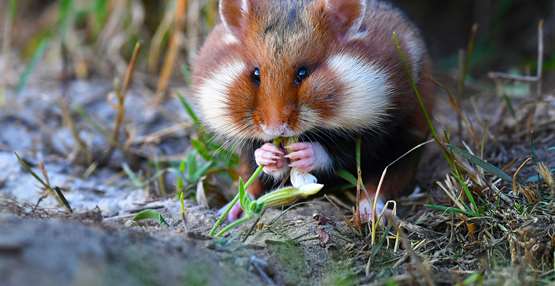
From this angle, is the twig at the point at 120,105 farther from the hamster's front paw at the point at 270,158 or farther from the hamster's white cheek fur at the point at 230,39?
the hamster's front paw at the point at 270,158

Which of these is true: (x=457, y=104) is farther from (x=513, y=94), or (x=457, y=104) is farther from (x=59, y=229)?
(x=59, y=229)

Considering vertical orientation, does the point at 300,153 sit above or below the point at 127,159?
above

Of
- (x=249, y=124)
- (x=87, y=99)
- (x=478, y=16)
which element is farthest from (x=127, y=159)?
(x=478, y=16)

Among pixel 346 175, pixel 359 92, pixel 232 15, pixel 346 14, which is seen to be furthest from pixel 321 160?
pixel 232 15

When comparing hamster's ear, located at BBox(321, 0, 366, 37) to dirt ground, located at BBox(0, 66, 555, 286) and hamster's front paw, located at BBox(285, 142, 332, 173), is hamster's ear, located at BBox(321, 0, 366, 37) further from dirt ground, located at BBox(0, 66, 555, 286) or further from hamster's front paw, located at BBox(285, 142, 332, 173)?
dirt ground, located at BBox(0, 66, 555, 286)

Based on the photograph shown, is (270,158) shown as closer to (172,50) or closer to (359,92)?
(359,92)

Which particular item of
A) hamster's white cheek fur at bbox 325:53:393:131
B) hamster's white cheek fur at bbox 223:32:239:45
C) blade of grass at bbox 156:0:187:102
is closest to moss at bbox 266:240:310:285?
hamster's white cheek fur at bbox 325:53:393:131

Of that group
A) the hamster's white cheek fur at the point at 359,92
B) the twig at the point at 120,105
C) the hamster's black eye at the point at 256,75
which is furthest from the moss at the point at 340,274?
the twig at the point at 120,105
